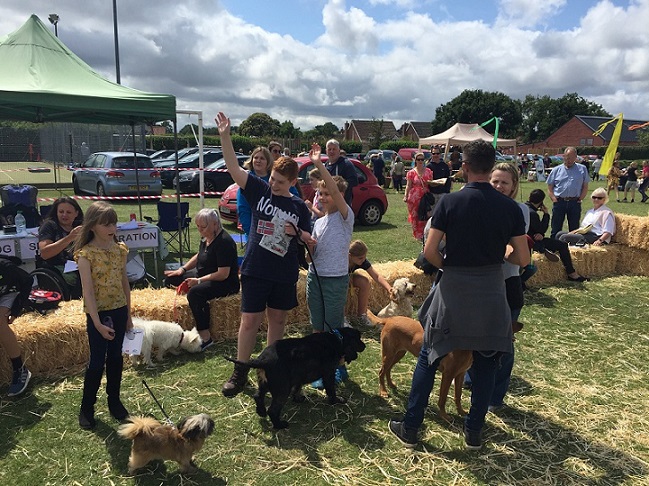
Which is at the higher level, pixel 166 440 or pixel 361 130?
pixel 361 130

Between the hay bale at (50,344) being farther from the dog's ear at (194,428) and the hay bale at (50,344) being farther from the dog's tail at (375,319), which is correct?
the dog's tail at (375,319)

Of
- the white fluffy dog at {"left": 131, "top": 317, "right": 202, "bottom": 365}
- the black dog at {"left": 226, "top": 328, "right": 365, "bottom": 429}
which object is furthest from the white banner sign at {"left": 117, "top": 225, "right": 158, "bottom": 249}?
the black dog at {"left": 226, "top": 328, "right": 365, "bottom": 429}

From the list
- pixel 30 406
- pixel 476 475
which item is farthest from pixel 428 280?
pixel 30 406

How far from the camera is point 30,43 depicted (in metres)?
7.31

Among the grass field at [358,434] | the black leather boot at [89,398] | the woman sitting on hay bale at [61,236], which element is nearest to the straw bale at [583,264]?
the grass field at [358,434]

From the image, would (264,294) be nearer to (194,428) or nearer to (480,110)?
(194,428)

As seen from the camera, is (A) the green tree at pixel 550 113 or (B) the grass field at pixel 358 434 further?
(A) the green tree at pixel 550 113

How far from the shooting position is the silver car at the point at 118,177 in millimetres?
15695

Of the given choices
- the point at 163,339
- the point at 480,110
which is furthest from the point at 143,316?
the point at 480,110

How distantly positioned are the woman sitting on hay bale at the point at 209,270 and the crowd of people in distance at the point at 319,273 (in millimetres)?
12

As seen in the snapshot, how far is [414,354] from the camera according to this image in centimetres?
369

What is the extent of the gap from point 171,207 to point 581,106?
316 feet

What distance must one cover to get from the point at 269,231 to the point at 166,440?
1.56 m

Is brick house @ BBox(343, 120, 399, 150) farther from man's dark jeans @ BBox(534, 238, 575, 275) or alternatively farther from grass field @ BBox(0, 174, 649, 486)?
grass field @ BBox(0, 174, 649, 486)
